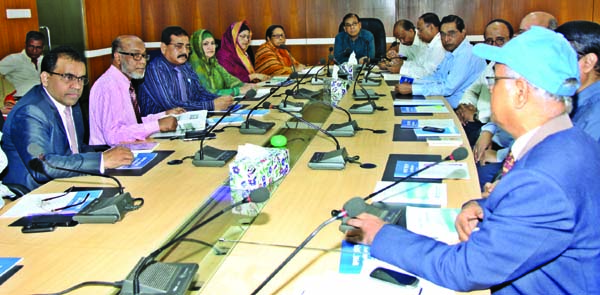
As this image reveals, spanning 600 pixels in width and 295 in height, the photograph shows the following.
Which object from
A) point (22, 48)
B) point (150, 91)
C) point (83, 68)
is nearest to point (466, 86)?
point (150, 91)

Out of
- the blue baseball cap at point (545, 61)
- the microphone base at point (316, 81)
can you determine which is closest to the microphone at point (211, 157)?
the blue baseball cap at point (545, 61)

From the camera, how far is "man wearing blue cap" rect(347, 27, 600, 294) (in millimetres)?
1221

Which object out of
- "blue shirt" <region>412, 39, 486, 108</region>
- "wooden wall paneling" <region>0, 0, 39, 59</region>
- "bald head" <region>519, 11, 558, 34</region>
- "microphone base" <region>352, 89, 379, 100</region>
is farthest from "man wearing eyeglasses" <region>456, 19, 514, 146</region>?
"wooden wall paneling" <region>0, 0, 39, 59</region>

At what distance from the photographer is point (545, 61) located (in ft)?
4.33

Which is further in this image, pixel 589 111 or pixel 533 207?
pixel 589 111

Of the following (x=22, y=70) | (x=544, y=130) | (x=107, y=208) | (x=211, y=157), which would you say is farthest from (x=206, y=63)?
(x=544, y=130)

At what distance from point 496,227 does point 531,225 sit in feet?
0.24

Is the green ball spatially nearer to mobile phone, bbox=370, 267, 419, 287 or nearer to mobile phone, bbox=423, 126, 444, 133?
mobile phone, bbox=423, 126, 444, 133

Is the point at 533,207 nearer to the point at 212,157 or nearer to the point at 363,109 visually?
the point at 212,157

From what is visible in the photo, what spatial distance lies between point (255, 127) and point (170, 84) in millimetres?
1130

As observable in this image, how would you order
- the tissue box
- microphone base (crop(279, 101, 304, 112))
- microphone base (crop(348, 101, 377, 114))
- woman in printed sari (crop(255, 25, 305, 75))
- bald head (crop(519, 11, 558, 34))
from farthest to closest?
woman in printed sari (crop(255, 25, 305, 75)) → microphone base (crop(279, 101, 304, 112)) → bald head (crop(519, 11, 558, 34)) → microphone base (crop(348, 101, 377, 114)) → the tissue box

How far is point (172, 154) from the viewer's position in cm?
270

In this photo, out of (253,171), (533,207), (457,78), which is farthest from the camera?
(457,78)

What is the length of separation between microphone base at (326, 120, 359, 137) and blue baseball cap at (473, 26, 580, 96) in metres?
1.60
